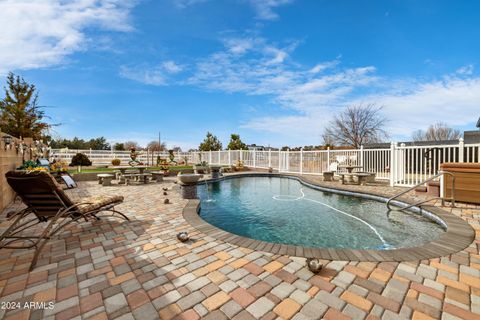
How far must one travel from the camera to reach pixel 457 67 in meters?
11.9

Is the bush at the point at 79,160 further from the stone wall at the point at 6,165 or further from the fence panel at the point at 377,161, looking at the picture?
the fence panel at the point at 377,161

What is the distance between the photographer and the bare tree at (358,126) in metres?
23.9

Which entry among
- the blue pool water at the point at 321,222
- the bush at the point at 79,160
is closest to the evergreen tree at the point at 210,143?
the bush at the point at 79,160

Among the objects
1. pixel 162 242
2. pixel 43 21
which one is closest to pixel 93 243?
pixel 162 242

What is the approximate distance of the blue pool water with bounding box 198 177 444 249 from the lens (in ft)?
11.9

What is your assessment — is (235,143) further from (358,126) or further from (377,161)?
(377,161)

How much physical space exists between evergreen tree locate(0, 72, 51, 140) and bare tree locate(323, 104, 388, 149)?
92.0 ft

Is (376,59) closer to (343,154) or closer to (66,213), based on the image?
(343,154)

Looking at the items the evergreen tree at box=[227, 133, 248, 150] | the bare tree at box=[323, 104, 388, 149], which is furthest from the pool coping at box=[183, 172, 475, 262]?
the bare tree at box=[323, 104, 388, 149]

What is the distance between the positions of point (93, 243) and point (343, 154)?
12175mm

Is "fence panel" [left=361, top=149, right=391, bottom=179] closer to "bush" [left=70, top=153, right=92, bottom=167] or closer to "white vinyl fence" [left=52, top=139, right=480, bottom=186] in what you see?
"white vinyl fence" [left=52, top=139, right=480, bottom=186]

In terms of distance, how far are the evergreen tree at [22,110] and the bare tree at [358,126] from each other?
1104 inches

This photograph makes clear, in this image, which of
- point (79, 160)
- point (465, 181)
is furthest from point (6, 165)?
point (79, 160)

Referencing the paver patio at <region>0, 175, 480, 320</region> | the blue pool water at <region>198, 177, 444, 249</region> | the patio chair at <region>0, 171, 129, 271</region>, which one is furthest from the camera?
the blue pool water at <region>198, 177, 444, 249</region>
